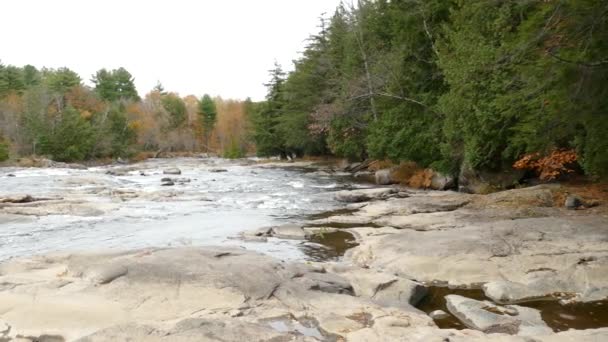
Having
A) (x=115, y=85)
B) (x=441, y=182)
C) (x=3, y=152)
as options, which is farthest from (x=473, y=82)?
(x=115, y=85)

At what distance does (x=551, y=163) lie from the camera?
1591cm

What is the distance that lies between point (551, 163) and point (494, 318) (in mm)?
11270

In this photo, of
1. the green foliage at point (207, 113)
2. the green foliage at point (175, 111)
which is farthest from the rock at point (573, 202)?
the green foliage at point (207, 113)

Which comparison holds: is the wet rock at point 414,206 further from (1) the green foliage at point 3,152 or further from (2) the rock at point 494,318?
(1) the green foliage at point 3,152

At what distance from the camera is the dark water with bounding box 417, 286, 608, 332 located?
6297 millimetres

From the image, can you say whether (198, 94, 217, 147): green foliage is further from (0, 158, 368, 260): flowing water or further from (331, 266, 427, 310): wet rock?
(331, 266, 427, 310): wet rock

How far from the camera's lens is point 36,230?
13.1m

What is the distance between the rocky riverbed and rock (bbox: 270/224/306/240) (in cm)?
5

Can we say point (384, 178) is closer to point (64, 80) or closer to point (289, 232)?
point (289, 232)

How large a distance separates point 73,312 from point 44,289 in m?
1.18

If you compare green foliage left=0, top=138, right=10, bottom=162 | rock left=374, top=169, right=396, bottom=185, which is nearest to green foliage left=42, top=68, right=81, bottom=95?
green foliage left=0, top=138, right=10, bottom=162

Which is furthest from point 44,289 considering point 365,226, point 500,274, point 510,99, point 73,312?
point 510,99

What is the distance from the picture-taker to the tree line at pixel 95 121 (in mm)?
54250

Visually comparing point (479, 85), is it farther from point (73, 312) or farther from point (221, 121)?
point (221, 121)
